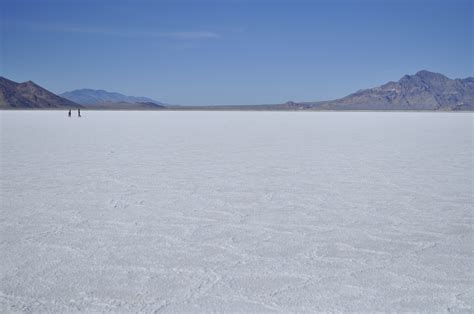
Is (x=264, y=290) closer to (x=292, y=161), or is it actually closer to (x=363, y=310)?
(x=363, y=310)

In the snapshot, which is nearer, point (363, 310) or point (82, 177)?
point (363, 310)

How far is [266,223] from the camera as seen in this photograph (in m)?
4.58

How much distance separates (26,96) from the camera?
596ft

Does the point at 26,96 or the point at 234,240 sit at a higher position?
the point at 26,96

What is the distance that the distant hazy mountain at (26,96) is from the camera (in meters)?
168

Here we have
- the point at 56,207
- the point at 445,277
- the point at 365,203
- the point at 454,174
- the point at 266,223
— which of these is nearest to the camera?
the point at 445,277

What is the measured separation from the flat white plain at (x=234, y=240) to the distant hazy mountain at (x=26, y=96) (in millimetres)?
173797

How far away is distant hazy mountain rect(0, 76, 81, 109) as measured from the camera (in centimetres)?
16800

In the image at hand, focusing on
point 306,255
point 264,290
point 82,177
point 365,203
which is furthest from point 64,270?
point 82,177

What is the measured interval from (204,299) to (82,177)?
193 inches

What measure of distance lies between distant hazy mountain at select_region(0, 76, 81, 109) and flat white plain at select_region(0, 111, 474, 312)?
17380 cm

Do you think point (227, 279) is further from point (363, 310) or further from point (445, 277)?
point (445, 277)

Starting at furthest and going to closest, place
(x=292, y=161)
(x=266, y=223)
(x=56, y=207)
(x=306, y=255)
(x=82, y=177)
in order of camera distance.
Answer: (x=292, y=161), (x=82, y=177), (x=56, y=207), (x=266, y=223), (x=306, y=255)

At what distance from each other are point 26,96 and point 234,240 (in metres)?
197
